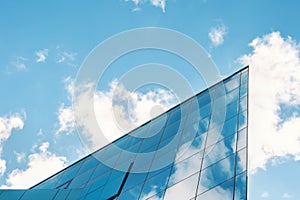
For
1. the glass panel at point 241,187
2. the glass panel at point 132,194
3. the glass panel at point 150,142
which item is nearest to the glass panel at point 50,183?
the glass panel at point 150,142

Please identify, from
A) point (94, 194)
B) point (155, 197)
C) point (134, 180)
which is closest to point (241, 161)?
point (155, 197)

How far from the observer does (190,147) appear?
19.0 m

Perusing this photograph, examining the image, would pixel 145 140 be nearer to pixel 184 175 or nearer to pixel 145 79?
pixel 145 79

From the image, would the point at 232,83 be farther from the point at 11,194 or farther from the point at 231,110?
the point at 11,194

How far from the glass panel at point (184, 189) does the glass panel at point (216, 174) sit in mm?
356

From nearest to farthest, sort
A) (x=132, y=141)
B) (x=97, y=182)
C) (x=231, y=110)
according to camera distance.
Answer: (x=231, y=110)
(x=97, y=182)
(x=132, y=141)

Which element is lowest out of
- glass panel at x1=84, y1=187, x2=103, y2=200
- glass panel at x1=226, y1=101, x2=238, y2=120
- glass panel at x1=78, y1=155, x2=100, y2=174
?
glass panel at x1=84, y1=187, x2=103, y2=200

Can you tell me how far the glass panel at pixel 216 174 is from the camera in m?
14.8

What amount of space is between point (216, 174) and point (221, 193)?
1.34 metres

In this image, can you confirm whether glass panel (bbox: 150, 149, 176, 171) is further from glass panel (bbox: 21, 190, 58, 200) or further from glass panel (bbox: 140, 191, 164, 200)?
glass panel (bbox: 21, 190, 58, 200)

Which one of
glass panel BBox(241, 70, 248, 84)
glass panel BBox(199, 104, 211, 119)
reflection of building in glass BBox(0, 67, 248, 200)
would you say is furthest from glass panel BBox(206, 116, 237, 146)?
glass panel BBox(241, 70, 248, 84)

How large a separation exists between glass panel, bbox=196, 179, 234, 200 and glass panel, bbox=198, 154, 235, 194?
267 millimetres

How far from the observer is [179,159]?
61.5 ft

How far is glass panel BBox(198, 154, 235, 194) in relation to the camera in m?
14.8
